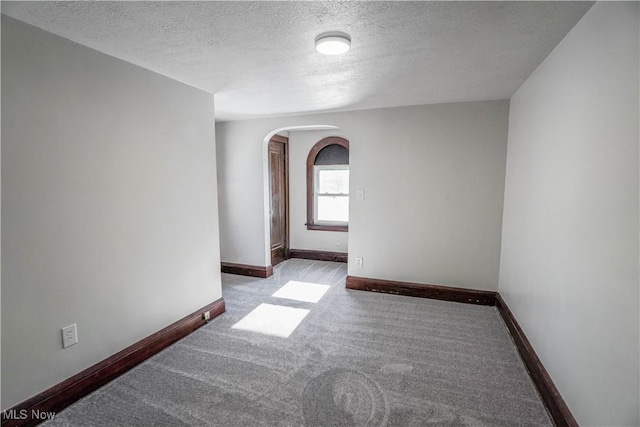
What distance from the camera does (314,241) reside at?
5441 millimetres

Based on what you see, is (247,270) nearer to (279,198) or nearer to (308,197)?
(279,198)

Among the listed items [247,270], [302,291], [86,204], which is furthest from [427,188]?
[86,204]

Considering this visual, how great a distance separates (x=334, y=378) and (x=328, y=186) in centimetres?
351

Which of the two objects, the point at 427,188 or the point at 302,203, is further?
the point at 302,203

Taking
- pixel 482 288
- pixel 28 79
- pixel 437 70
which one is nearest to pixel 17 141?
pixel 28 79

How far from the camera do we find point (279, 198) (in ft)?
17.1

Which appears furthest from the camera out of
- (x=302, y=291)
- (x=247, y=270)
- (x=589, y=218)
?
(x=247, y=270)

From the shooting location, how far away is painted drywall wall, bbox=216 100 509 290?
3.34m

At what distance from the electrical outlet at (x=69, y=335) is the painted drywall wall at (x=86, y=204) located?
0.09 ft

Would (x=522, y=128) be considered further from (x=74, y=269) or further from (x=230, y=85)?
(x=74, y=269)

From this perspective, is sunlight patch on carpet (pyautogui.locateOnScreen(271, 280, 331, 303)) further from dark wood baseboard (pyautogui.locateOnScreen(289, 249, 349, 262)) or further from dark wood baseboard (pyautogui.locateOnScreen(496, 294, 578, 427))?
dark wood baseboard (pyautogui.locateOnScreen(496, 294, 578, 427))

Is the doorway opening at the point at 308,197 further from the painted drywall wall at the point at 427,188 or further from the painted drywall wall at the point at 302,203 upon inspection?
the painted drywall wall at the point at 427,188

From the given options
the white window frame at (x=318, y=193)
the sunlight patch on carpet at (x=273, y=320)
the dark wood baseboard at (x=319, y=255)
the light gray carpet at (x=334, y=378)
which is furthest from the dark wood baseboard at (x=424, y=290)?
the white window frame at (x=318, y=193)

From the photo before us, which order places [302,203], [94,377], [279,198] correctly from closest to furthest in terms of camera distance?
[94,377] → [279,198] → [302,203]
